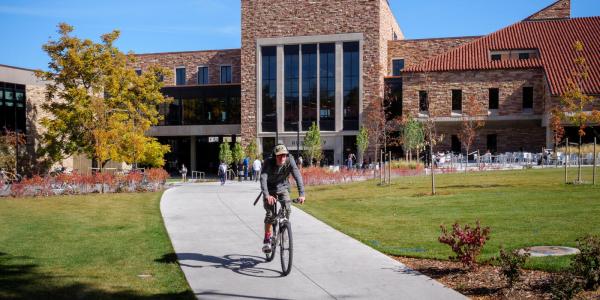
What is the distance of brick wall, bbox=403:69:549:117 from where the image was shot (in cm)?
4166

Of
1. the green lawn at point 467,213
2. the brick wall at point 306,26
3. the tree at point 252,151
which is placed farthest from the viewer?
the brick wall at point 306,26

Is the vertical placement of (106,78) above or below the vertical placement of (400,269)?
above

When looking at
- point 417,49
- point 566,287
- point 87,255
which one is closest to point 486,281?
point 566,287

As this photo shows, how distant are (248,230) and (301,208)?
13.7 ft

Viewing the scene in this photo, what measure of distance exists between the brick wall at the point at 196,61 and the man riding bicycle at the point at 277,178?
47791 mm

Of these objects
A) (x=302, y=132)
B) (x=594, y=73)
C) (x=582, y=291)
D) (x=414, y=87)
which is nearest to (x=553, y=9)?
(x=594, y=73)

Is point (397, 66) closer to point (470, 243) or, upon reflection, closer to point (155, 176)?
point (155, 176)

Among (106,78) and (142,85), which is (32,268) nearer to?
(106,78)

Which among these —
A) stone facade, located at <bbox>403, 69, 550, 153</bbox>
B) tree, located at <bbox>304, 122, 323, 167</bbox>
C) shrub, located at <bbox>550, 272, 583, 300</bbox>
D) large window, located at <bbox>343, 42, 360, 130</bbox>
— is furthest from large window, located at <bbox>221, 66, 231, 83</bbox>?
shrub, located at <bbox>550, 272, 583, 300</bbox>

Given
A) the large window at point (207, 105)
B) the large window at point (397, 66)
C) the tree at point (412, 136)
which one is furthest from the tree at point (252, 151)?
the large window at point (397, 66)

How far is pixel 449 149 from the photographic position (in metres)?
44.3

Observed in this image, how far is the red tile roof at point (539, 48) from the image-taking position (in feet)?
134

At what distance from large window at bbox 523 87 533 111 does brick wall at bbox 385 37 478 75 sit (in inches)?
378

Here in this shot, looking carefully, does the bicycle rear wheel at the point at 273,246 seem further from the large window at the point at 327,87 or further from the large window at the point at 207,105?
the large window at the point at 207,105
